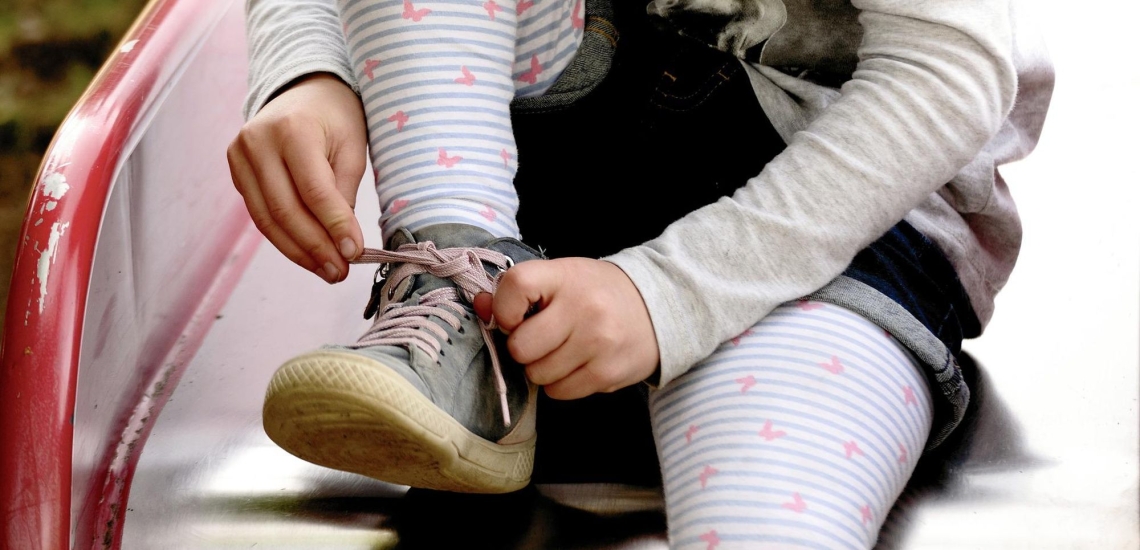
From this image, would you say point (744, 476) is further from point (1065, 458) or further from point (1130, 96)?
point (1130, 96)

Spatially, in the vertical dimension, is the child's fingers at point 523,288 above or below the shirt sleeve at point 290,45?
below

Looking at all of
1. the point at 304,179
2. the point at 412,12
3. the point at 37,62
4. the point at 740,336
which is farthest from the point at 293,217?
the point at 37,62

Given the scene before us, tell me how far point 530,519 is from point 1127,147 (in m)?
0.63

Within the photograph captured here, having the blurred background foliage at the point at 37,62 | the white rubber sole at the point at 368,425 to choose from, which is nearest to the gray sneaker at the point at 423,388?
the white rubber sole at the point at 368,425

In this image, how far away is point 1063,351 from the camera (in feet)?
2.16

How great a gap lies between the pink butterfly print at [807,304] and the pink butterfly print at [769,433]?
67mm

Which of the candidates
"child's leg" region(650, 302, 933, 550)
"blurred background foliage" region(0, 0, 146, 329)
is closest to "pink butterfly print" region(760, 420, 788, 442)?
"child's leg" region(650, 302, 933, 550)

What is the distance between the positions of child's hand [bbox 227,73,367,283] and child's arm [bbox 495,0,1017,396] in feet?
0.36

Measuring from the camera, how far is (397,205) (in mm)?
516

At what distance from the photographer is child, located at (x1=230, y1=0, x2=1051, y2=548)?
1.42 ft

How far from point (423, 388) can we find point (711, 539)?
14 cm

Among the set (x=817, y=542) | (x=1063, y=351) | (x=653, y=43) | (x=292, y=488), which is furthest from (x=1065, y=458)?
(x=292, y=488)

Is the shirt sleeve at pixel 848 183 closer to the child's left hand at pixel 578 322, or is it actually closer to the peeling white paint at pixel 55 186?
the child's left hand at pixel 578 322

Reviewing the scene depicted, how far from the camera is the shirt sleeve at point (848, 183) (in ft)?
1.49
